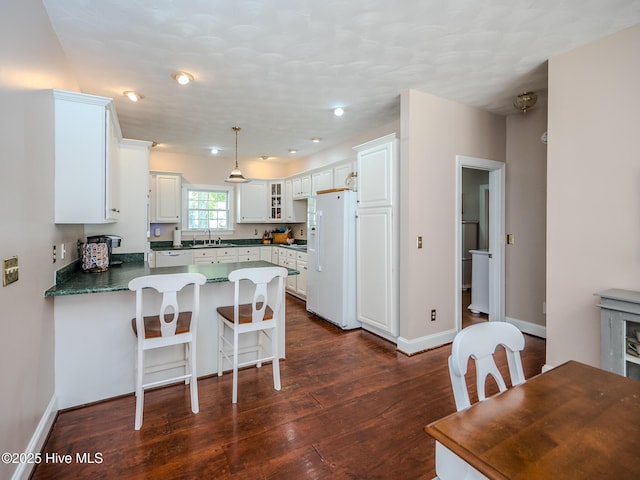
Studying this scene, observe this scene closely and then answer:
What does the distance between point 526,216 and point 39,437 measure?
15.8 feet

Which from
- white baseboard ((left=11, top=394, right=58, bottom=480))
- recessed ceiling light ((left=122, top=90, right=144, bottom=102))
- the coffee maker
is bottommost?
white baseboard ((left=11, top=394, right=58, bottom=480))

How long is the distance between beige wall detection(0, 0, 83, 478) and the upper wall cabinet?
0.35 ft

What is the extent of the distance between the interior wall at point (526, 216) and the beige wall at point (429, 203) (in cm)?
63

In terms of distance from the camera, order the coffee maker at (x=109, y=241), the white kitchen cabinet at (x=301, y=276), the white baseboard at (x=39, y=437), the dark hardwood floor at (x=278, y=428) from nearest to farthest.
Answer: the white baseboard at (x=39, y=437)
the dark hardwood floor at (x=278, y=428)
the coffee maker at (x=109, y=241)
the white kitchen cabinet at (x=301, y=276)

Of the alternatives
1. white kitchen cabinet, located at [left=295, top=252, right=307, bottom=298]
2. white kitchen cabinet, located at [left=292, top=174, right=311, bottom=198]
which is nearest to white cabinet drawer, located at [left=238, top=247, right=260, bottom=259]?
white kitchen cabinet, located at [left=295, top=252, right=307, bottom=298]

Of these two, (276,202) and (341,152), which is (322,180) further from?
(276,202)

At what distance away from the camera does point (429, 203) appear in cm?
340

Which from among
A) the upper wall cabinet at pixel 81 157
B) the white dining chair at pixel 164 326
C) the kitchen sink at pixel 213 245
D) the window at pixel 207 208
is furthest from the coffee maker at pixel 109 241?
the window at pixel 207 208

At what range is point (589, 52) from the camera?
2447mm

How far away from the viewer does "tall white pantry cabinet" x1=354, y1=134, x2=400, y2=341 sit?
11.4ft

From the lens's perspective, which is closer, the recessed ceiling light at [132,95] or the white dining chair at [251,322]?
the white dining chair at [251,322]

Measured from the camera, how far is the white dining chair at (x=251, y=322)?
2.39 m

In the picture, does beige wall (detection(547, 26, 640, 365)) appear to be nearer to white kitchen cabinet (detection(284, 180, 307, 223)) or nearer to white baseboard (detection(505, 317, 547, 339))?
white baseboard (detection(505, 317, 547, 339))

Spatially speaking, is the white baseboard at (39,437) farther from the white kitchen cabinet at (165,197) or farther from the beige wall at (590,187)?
the white kitchen cabinet at (165,197)
